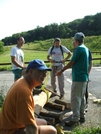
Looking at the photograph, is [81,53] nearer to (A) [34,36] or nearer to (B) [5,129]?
(B) [5,129]

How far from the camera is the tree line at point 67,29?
91562mm

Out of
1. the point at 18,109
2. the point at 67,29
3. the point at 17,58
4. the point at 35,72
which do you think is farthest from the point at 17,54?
the point at 67,29

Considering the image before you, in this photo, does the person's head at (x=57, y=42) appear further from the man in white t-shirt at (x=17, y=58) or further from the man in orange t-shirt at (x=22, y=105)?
the man in orange t-shirt at (x=22, y=105)

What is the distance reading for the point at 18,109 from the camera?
275 cm

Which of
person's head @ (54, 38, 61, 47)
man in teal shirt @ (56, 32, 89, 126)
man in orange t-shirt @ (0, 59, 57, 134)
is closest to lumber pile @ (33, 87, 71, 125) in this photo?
man in teal shirt @ (56, 32, 89, 126)

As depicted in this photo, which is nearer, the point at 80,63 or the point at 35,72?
the point at 35,72

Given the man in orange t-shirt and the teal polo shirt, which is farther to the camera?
the teal polo shirt

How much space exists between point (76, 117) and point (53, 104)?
46.3 inches

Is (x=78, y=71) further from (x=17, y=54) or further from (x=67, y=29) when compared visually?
(x=67, y=29)

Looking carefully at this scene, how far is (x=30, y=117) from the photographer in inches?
109

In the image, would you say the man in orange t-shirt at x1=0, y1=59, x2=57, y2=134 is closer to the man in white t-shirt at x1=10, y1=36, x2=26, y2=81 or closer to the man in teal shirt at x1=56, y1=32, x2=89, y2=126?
the man in teal shirt at x1=56, y1=32, x2=89, y2=126

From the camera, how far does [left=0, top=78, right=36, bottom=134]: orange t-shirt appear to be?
9.01 feet

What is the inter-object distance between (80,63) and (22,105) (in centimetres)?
267

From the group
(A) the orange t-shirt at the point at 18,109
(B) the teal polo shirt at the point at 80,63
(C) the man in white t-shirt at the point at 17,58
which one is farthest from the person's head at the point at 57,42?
(A) the orange t-shirt at the point at 18,109
